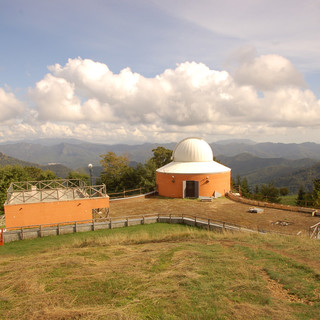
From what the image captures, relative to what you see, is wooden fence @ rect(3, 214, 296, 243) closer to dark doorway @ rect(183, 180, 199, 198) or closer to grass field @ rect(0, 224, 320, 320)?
grass field @ rect(0, 224, 320, 320)

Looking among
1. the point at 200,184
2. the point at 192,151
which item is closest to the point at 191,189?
the point at 200,184

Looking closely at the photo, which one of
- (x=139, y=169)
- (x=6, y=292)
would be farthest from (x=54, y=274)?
(x=139, y=169)

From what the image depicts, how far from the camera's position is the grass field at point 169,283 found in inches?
206

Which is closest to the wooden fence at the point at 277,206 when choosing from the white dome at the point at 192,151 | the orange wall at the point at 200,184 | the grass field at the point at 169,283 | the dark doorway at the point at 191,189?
the orange wall at the point at 200,184

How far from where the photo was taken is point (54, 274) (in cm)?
728

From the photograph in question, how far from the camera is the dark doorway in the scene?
83.2 feet

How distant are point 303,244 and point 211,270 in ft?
17.7

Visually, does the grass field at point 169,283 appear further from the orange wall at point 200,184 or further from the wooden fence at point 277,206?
the orange wall at point 200,184

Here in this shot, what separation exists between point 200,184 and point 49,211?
14.9 metres

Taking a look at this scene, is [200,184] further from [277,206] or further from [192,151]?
[277,206]

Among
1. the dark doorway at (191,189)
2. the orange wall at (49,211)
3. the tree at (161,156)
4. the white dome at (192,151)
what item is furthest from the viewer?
the tree at (161,156)

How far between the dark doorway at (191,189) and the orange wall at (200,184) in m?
0.36

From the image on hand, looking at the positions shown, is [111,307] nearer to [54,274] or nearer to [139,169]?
[54,274]

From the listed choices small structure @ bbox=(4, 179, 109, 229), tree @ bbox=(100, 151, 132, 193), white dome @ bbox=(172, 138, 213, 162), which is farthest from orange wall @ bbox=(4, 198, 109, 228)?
tree @ bbox=(100, 151, 132, 193)
